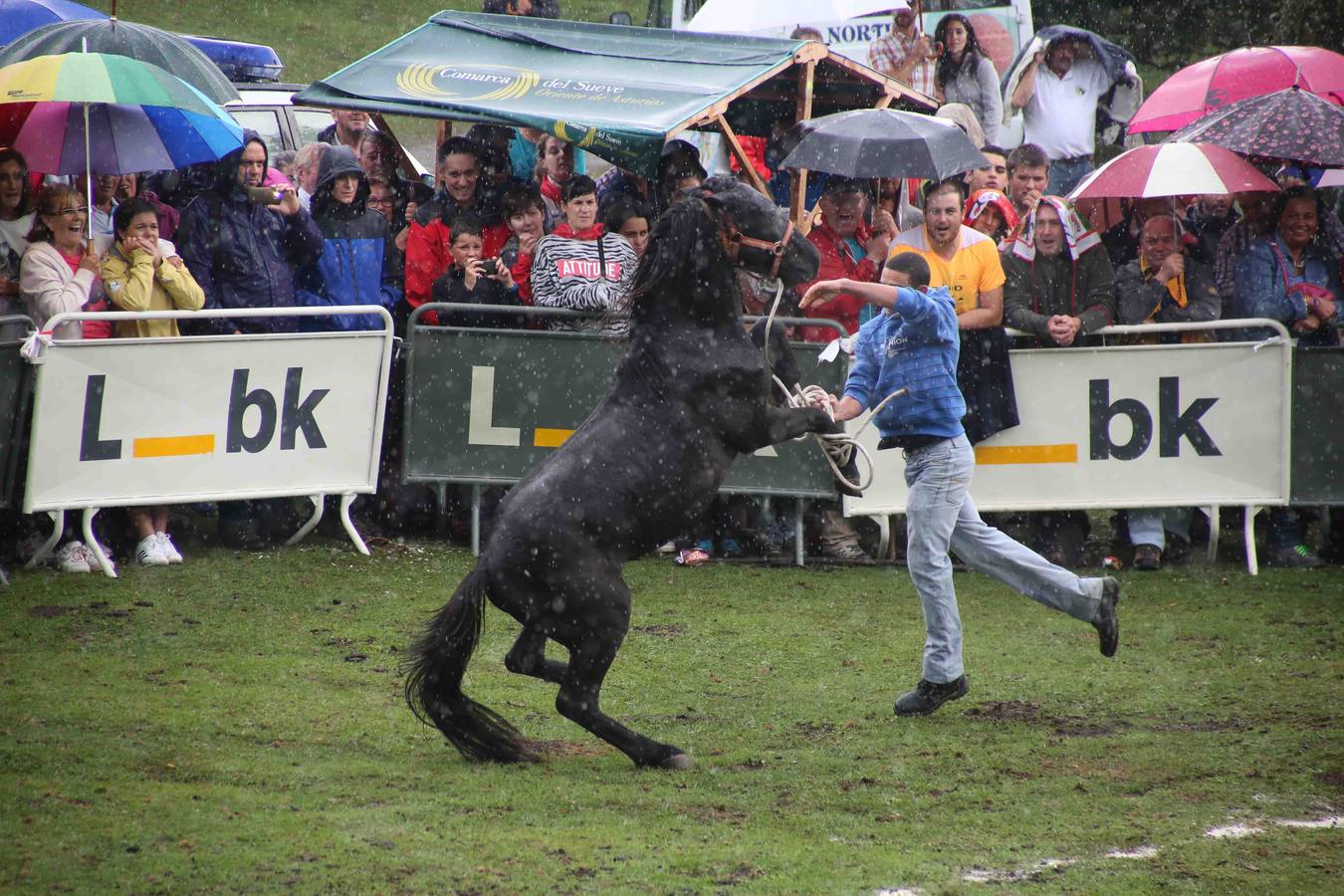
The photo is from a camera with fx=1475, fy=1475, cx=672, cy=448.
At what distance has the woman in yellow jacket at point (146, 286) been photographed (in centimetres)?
882

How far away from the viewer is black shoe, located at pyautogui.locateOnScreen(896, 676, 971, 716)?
6.66 metres

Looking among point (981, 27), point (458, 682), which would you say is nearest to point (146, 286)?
point (458, 682)

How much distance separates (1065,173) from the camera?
13539 millimetres

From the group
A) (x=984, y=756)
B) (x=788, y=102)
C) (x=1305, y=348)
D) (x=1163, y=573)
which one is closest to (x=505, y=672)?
(x=984, y=756)

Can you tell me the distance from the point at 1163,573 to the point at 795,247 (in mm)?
4701

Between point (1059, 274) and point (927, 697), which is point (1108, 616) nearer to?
→ point (927, 697)

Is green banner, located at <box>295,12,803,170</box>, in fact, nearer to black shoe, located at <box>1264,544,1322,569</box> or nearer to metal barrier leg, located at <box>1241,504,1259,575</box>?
metal barrier leg, located at <box>1241,504,1259,575</box>

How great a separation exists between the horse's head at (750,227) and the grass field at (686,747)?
203 centimetres

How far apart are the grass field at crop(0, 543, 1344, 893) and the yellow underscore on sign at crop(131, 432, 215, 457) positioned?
696 mm

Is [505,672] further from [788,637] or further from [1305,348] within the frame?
[1305,348]

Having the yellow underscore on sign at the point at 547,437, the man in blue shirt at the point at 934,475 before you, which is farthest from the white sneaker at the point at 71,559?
the man in blue shirt at the point at 934,475

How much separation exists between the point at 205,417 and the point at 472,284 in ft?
6.31

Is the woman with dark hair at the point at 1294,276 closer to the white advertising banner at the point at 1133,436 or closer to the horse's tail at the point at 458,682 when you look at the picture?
the white advertising banner at the point at 1133,436

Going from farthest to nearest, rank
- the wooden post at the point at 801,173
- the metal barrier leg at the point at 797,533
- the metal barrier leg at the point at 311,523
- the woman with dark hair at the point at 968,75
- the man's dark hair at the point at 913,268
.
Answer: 1. the woman with dark hair at the point at 968,75
2. the wooden post at the point at 801,173
3. the metal barrier leg at the point at 797,533
4. the metal barrier leg at the point at 311,523
5. the man's dark hair at the point at 913,268
